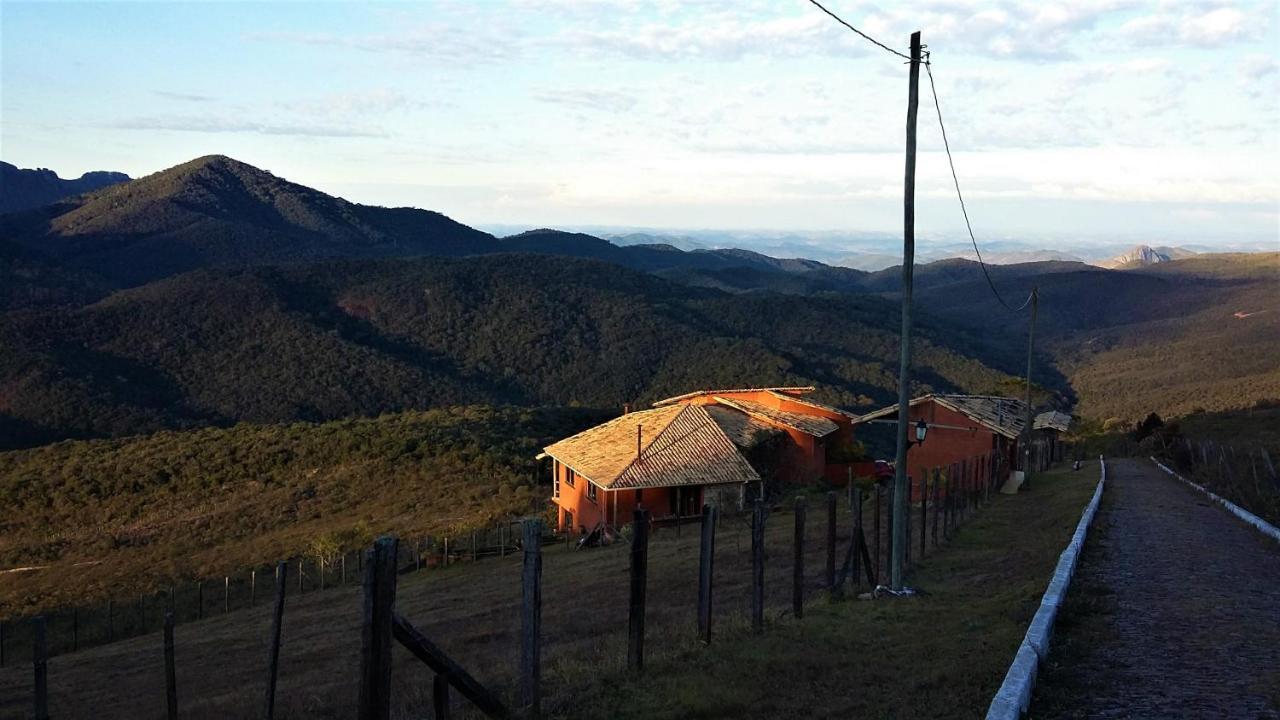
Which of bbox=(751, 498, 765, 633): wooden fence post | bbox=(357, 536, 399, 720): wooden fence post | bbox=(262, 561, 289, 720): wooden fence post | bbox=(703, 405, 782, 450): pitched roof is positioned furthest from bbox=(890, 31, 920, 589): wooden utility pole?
bbox=(703, 405, 782, 450): pitched roof

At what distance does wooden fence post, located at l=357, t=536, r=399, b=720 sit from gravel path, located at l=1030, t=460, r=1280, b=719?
4.32 m

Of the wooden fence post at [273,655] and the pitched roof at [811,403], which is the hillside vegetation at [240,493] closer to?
the pitched roof at [811,403]

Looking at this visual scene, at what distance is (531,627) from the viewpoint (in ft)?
27.4

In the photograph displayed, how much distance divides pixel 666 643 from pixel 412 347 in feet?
263

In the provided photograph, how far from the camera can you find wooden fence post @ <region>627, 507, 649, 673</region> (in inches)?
361

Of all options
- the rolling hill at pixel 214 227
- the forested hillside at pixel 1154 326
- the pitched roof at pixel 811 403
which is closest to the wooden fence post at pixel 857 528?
the pitched roof at pixel 811 403

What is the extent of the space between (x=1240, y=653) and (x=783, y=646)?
12.5 feet

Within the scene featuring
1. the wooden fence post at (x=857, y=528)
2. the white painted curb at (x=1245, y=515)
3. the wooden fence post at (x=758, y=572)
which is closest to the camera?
the wooden fence post at (x=758, y=572)

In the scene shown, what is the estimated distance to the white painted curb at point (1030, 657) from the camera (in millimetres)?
6770

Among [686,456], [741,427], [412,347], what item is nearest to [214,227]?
[412,347]

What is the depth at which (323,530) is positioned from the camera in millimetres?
36438

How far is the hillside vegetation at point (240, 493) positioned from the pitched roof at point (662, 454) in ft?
12.3

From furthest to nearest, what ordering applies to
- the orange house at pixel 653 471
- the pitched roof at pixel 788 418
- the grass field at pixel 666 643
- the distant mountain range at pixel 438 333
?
the distant mountain range at pixel 438 333 → the pitched roof at pixel 788 418 → the orange house at pixel 653 471 → the grass field at pixel 666 643

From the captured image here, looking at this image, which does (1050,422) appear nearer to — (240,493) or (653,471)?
(653,471)
